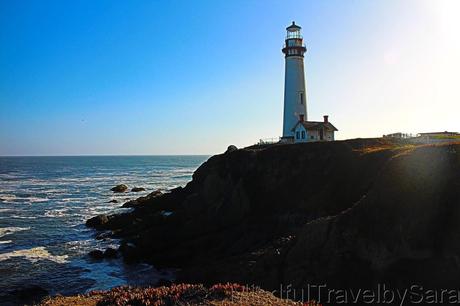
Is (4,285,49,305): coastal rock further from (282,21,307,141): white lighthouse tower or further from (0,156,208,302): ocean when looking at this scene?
(282,21,307,141): white lighthouse tower

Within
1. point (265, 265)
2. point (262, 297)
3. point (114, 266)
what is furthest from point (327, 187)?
point (262, 297)

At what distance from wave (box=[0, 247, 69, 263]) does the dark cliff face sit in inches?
172

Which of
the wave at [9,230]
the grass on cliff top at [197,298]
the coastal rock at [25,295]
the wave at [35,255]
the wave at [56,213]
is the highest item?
the grass on cliff top at [197,298]

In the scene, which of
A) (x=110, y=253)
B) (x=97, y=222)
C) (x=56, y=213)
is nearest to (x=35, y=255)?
(x=110, y=253)

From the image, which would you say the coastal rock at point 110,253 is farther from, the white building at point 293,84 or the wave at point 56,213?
the white building at point 293,84

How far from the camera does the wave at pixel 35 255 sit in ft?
93.1

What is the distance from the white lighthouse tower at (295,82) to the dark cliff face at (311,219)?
10.8 m

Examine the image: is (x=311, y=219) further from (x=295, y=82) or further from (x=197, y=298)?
(x=295, y=82)

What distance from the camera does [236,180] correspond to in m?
35.7

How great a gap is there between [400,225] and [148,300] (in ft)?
34.2

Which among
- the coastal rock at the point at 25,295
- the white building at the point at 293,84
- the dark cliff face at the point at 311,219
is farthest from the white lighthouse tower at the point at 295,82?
the coastal rock at the point at 25,295

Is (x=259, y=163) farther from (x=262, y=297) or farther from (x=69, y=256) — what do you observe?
(x=262, y=297)

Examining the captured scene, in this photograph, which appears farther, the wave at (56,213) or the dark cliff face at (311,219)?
the wave at (56,213)

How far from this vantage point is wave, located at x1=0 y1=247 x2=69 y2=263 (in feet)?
93.1
